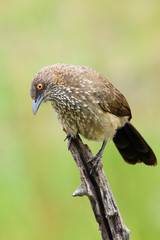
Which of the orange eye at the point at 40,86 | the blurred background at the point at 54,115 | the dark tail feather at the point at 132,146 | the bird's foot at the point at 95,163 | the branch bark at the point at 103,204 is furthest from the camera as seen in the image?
the blurred background at the point at 54,115

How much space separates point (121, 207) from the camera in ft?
22.1

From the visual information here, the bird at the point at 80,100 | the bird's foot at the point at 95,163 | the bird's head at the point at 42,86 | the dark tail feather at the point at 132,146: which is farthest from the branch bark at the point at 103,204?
the dark tail feather at the point at 132,146

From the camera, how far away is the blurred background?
681cm

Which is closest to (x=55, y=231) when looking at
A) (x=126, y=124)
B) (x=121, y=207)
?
(x=121, y=207)

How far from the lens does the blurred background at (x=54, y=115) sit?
6.81 m

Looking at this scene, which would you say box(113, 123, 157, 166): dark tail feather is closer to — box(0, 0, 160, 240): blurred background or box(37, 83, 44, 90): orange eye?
box(0, 0, 160, 240): blurred background

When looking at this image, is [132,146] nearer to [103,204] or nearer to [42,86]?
[42,86]

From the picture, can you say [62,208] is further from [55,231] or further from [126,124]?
[126,124]

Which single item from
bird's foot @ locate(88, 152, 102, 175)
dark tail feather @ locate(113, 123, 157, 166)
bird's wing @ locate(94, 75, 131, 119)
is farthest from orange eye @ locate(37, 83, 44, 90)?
dark tail feather @ locate(113, 123, 157, 166)

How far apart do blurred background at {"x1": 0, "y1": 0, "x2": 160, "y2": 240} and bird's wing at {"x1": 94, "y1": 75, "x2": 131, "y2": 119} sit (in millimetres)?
892

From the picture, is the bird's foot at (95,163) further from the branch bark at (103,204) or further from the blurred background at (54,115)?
the blurred background at (54,115)

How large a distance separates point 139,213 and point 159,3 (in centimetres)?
485

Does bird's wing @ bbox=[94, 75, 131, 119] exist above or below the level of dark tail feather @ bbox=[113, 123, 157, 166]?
above

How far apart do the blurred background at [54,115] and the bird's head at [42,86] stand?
4.75ft
